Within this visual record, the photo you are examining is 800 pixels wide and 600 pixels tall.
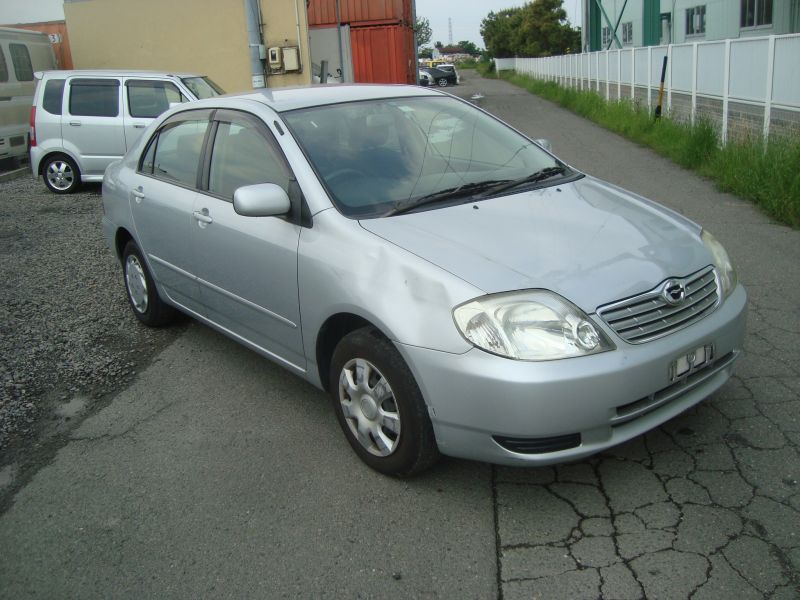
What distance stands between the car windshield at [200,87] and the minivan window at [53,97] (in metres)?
1.87

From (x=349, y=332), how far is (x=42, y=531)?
1.57 m

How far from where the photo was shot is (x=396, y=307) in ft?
10.8

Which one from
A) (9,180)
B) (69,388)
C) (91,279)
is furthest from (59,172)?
(69,388)

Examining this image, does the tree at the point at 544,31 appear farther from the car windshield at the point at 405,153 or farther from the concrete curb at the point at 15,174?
the car windshield at the point at 405,153

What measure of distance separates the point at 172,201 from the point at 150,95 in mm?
8249

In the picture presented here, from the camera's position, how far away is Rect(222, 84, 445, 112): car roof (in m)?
4.44

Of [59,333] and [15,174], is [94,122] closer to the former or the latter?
[15,174]

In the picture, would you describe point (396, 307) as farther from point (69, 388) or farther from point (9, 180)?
point (9, 180)

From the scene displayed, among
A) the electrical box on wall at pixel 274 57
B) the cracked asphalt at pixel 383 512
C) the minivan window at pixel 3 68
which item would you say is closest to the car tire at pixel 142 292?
the cracked asphalt at pixel 383 512

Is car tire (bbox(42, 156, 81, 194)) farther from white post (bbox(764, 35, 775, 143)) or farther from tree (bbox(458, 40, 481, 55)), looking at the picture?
tree (bbox(458, 40, 481, 55))

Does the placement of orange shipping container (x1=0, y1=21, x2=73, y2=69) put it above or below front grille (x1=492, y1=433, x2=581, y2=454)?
above

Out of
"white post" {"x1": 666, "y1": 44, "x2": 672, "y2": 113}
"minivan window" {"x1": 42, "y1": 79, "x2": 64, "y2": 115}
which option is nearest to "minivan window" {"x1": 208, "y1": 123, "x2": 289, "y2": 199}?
"minivan window" {"x1": 42, "y1": 79, "x2": 64, "y2": 115}

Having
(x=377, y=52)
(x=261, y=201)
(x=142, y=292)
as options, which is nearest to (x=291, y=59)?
(x=377, y=52)

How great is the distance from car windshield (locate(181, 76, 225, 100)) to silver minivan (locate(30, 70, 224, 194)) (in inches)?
6.7
